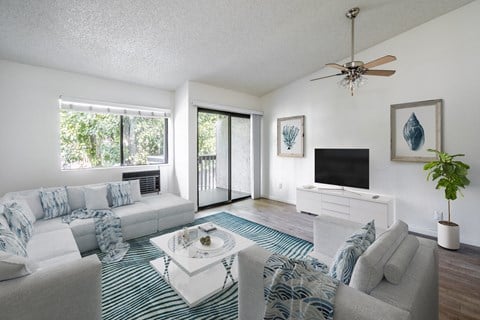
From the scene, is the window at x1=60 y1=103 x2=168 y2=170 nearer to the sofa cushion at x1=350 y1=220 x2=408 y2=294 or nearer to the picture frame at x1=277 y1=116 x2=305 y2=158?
the picture frame at x1=277 y1=116 x2=305 y2=158

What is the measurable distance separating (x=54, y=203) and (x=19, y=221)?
0.83 meters

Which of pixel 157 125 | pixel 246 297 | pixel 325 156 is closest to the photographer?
pixel 246 297

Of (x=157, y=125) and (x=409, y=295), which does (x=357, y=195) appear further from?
(x=157, y=125)

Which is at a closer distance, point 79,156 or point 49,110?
point 49,110

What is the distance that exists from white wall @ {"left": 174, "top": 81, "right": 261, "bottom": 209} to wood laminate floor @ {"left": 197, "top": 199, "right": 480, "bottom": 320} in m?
0.68

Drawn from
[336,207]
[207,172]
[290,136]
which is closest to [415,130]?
[336,207]

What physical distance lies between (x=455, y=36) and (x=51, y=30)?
5181 millimetres

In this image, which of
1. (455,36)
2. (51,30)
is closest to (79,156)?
(51,30)

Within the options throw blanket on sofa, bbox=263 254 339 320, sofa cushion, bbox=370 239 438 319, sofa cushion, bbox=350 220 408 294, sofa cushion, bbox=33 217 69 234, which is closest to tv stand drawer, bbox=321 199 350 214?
sofa cushion, bbox=370 239 438 319

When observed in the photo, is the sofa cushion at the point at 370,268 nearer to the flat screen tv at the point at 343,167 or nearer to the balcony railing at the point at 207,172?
the flat screen tv at the point at 343,167

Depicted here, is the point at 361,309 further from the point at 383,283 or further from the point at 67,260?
the point at 67,260

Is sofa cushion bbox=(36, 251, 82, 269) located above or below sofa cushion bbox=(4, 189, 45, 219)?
below

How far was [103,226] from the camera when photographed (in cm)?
283

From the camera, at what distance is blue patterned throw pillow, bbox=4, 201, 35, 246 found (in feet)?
6.77
